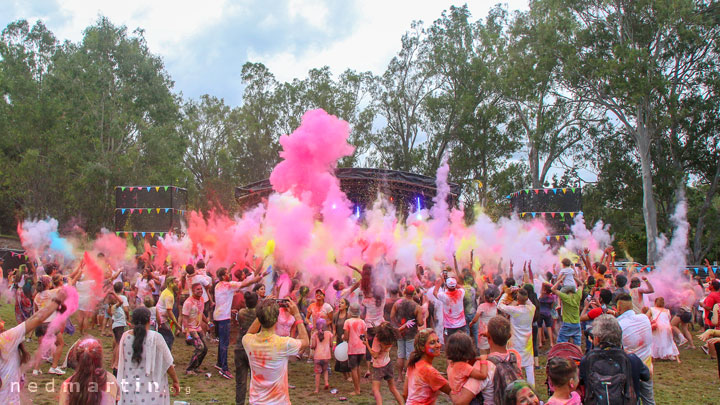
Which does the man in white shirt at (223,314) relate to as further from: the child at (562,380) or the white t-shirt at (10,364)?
the child at (562,380)

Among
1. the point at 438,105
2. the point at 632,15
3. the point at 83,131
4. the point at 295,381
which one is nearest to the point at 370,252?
the point at 295,381

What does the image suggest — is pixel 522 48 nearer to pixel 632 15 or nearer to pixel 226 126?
pixel 632 15

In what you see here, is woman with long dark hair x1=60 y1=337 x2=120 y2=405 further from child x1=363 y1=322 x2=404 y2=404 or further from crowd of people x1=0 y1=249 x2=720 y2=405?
child x1=363 y1=322 x2=404 y2=404

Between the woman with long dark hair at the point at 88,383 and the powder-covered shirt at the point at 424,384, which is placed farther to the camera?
the powder-covered shirt at the point at 424,384

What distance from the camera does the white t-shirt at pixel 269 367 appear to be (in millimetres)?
4406

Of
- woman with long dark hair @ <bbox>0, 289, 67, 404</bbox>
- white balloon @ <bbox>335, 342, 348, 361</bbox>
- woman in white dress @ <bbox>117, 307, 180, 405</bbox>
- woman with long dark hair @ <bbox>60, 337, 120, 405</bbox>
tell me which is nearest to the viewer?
woman with long dark hair @ <bbox>60, 337, 120, 405</bbox>

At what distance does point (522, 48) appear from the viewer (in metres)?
28.6

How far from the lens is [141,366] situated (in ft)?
13.7

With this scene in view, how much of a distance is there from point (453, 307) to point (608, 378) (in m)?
4.37

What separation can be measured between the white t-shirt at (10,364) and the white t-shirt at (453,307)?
569cm

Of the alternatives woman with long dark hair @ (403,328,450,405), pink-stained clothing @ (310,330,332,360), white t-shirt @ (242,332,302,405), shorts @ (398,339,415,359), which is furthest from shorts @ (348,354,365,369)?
woman with long dark hair @ (403,328,450,405)

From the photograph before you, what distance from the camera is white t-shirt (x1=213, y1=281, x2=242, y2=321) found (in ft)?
26.6

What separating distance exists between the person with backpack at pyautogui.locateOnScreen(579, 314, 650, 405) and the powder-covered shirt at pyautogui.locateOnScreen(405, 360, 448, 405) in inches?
41.5

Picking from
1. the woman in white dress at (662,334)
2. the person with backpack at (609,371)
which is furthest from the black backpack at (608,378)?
the woman in white dress at (662,334)
